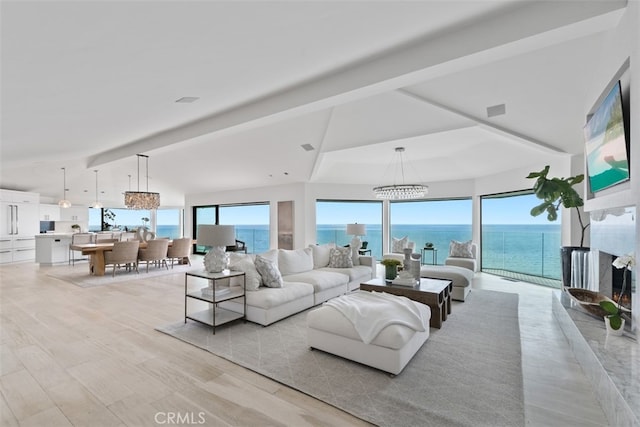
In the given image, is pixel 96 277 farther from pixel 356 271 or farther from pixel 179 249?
pixel 356 271

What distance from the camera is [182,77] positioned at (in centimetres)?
261

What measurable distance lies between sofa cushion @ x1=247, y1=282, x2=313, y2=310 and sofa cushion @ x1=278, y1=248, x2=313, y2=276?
707mm

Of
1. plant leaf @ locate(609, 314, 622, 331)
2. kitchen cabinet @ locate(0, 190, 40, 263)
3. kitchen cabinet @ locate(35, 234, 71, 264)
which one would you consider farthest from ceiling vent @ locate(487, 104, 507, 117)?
kitchen cabinet @ locate(0, 190, 40, 263)

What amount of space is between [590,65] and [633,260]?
2148 millimetres

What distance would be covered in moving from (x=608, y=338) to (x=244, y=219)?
1071cm

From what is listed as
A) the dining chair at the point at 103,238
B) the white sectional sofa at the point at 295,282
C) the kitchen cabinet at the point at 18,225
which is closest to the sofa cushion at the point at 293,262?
the white sectional sofa at the point at 295,282

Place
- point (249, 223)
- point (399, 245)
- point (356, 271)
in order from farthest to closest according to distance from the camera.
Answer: point (249, 223), point (399, 245), point (356, 271)

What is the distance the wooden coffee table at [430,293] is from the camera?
A: 3.67m

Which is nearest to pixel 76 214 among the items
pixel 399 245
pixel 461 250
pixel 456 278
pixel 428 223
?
pixel 399 245

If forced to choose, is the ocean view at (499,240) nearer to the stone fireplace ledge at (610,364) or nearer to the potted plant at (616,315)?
the stone fireplace ledge at (610,364)

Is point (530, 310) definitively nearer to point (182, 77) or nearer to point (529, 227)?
point (529, 227)

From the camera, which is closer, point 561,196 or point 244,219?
point 561,196

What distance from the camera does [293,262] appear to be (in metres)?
5.09

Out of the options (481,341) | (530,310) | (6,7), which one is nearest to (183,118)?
(6,7)
